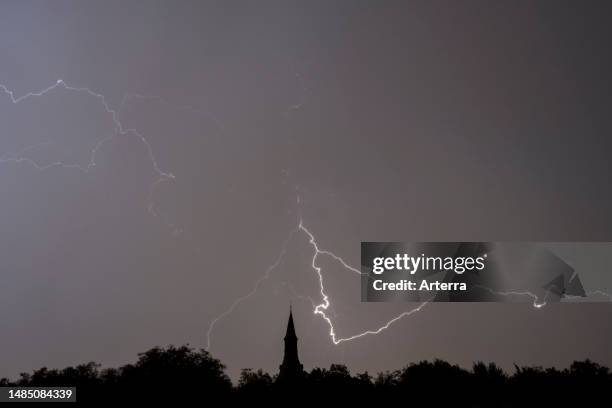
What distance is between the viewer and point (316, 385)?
2892 centimetres

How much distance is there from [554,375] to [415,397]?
6.28 meters

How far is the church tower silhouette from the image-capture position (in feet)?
96.2

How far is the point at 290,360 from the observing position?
3031 cm

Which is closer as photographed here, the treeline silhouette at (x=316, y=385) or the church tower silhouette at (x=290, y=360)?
the treeline silhouette at (x=316, y=385)

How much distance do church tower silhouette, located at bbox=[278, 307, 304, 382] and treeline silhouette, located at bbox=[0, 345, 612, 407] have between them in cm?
47

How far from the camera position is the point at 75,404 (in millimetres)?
21797

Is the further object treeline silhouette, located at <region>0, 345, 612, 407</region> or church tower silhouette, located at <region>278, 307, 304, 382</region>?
church tower silhouette, located at <region>278, 307, 304, 382</region>

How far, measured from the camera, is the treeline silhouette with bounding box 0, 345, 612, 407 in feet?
81.4

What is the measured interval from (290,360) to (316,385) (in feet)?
6.54

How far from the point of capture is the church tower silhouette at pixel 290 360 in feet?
96.2

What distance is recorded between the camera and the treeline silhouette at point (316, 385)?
81.4 feet

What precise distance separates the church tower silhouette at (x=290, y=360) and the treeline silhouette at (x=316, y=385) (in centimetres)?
47

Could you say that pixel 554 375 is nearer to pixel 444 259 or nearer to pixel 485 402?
pixel 485 402

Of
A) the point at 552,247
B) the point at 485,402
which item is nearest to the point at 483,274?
the point at 552,247
